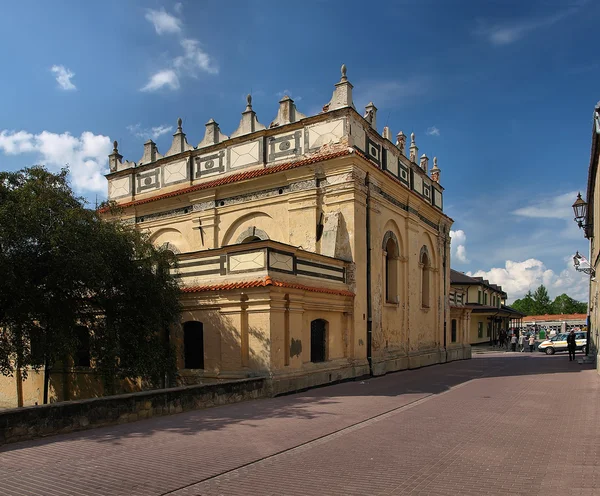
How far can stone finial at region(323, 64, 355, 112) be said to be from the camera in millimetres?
18859

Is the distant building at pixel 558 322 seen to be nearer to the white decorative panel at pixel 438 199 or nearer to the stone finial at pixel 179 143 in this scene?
the white decorative panel at pixel 438 199

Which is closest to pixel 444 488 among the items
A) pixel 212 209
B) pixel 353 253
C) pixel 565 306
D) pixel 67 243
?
pixel 67 243

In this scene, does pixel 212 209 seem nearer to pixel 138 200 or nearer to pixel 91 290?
pixel 138 200

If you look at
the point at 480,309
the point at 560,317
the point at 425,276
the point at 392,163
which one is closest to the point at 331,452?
the point at 392,163

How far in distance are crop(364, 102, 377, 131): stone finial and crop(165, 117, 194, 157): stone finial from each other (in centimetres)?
822

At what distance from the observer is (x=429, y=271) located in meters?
26.0

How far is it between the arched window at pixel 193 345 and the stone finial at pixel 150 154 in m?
11.2

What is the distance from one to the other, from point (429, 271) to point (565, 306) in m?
127

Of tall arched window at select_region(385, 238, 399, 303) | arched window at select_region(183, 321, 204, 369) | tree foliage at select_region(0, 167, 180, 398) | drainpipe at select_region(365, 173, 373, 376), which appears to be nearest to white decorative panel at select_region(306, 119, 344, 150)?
drainpipe at select_region(365, 173, 373, 376)

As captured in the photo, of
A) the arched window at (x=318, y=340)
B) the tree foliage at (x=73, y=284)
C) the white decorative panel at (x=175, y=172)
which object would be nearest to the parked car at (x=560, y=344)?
the arched window at (x=318, y=340)

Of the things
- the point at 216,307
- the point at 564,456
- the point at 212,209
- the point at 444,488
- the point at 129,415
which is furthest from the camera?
the point at 212,209

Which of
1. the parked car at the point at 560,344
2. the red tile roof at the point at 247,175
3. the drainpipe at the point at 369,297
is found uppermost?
the red tile roof at the point at 247,175

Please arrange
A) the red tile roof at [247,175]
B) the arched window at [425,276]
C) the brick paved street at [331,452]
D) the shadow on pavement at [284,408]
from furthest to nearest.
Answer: the arched window at [425,276] → the red tile roof at [247,175] → the shadow on pavement at [284,408] → the brick paved street at [331,452]

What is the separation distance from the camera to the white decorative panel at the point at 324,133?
18750mm
